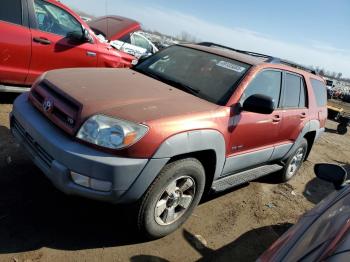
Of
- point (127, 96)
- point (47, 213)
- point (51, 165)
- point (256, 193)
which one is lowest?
point (256, 193)

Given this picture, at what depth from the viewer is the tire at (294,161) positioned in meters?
5.85

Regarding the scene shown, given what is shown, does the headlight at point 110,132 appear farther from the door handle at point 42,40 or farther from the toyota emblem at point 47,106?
the door handle at point 42,40

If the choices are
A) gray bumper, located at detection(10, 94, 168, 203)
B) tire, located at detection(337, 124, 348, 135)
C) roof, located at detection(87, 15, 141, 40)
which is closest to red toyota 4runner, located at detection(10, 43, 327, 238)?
gray bumper, located at detection(10, 94, 168, 203)

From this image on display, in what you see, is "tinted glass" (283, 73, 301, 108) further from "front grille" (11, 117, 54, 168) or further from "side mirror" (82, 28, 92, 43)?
"side mirror" (82, 28, 92, 43)

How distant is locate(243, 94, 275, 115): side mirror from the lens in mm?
4000

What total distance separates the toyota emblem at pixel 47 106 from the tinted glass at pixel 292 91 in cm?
301

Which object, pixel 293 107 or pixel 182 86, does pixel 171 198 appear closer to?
pixel 182 86

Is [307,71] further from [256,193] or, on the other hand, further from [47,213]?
[47,213]

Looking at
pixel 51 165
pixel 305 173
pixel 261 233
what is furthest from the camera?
pixel 305 173

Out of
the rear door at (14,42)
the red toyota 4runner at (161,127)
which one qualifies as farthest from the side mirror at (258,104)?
the rear door at (14,42)

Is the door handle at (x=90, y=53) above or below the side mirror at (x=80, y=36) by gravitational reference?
below

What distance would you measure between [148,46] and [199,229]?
34.0 feet

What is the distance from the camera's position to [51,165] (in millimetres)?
3170

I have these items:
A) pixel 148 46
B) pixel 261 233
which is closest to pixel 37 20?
pixel 261 233
